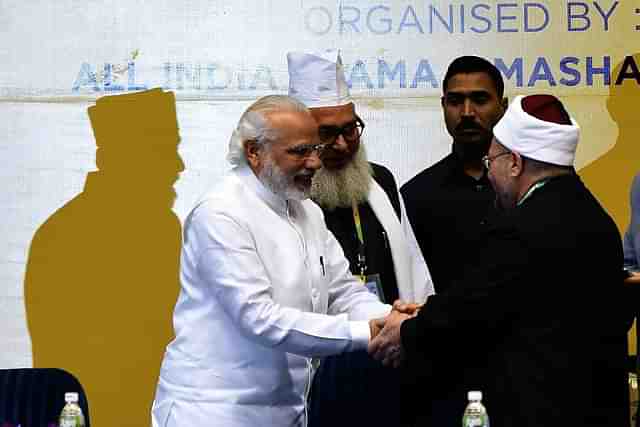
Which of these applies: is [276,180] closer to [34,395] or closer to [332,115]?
[332,115]

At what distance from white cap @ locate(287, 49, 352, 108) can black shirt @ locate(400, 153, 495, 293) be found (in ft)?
1.71

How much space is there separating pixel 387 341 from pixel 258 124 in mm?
724

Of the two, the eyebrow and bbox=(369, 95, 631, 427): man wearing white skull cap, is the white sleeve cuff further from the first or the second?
the eyebrow

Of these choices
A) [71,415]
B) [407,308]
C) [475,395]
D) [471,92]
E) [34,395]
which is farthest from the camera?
[471,92]

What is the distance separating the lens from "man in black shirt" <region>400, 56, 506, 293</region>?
194 inches

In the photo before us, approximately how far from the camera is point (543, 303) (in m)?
3.54

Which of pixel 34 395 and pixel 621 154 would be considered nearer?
pixel 34 395

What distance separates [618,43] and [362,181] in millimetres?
1605

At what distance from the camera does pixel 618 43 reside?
18.9 ft

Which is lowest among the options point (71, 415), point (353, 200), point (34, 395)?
point (34, 395)

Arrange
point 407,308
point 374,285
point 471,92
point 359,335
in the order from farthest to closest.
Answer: point 471,92 < point 374,285 < point 407,308 < point 359,335

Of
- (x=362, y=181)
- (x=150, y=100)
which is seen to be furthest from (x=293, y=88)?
(x=150, y=100)

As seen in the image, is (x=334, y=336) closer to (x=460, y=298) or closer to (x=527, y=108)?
(x=460, y=298)

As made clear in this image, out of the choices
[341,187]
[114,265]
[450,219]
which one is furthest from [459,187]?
[114,265]
